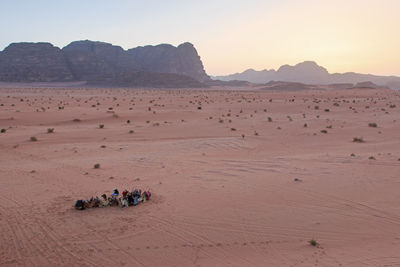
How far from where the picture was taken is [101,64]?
472ft

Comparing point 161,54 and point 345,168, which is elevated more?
point 161,54

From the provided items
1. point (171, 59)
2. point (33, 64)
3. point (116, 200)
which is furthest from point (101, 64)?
point (116, 200)

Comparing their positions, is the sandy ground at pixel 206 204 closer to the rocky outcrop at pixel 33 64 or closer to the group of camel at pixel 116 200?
the group of camel at pixel 116 200

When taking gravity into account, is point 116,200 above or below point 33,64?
below

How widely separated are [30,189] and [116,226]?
12.3ft

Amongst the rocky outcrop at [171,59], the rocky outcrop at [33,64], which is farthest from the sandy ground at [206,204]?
the rocky outcrop at [171,59]

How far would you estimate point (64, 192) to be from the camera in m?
9.09

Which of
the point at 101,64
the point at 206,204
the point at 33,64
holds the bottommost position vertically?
the point at 206,204

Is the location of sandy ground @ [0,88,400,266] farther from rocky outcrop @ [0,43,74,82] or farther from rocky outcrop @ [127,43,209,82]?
rocky outcrop @ [127,43,209,82]

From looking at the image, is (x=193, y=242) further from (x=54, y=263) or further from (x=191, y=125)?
(x=191, y=125)

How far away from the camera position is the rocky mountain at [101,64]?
11693cm

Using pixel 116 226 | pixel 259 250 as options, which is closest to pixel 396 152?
pixel 259 250

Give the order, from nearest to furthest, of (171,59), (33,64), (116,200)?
(116,200) < (33,64) < (171,59)

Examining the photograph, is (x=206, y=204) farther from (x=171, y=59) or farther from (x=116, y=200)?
(x=171, y=59)
